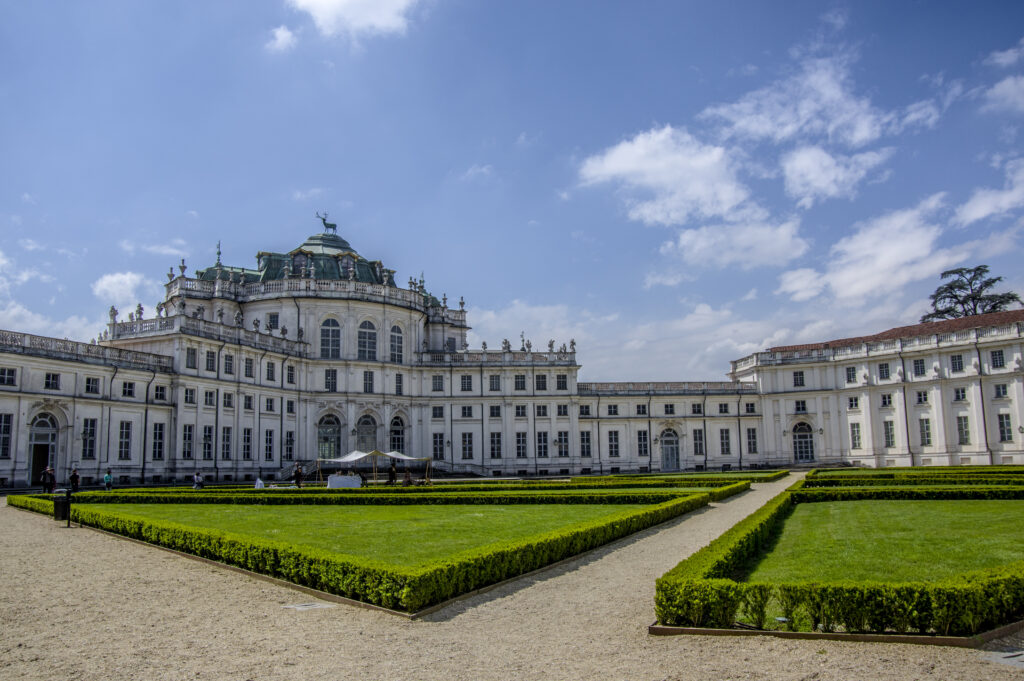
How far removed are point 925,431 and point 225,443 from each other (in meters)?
48.5

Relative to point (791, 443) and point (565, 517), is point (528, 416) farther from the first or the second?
point (565, 517)

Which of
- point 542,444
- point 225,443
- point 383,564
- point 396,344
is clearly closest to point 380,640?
point 383,564

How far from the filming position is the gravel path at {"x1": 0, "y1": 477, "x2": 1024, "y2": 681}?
8.91 meters

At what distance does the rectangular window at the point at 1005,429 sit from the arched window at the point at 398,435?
42.3m

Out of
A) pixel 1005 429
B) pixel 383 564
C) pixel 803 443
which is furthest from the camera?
pixel 803 443

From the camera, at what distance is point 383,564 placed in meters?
12.4

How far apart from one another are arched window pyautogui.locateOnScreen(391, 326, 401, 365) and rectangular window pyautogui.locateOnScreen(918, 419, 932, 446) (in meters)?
39.2

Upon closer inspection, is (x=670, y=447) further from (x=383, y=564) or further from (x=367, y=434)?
(x=383, y=564)

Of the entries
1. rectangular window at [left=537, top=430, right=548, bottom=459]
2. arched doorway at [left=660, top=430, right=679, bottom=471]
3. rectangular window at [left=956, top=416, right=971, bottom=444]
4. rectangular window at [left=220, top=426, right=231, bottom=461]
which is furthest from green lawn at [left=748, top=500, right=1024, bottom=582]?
arched doorway at [left=660, top=430, right=679, bottom=471]

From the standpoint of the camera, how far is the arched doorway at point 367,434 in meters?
60.6

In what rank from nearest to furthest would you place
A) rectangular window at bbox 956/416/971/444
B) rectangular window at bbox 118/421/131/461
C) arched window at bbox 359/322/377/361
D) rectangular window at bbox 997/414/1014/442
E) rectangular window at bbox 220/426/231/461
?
rectangular window at bbox 118/421/131/461 < rectangular window at bbox 220/426/231/461 < rectangular window at bbox 997/414/1014/442 < rectangular window at bbox 956/416/971/444 < arched window at bbox 359/322/377/361

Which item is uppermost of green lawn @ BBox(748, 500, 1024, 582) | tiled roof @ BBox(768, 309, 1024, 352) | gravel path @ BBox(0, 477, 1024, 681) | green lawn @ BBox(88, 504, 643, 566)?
tiled roof @ BBox(768, 309, 1024, 352)

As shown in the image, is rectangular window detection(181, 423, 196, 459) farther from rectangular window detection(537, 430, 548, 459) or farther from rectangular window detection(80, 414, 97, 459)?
rectangular window detection(537, 430, 548, 459)

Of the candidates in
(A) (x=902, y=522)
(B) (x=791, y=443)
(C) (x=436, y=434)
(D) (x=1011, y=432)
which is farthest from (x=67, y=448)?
(D) (x=1011, y=432)
